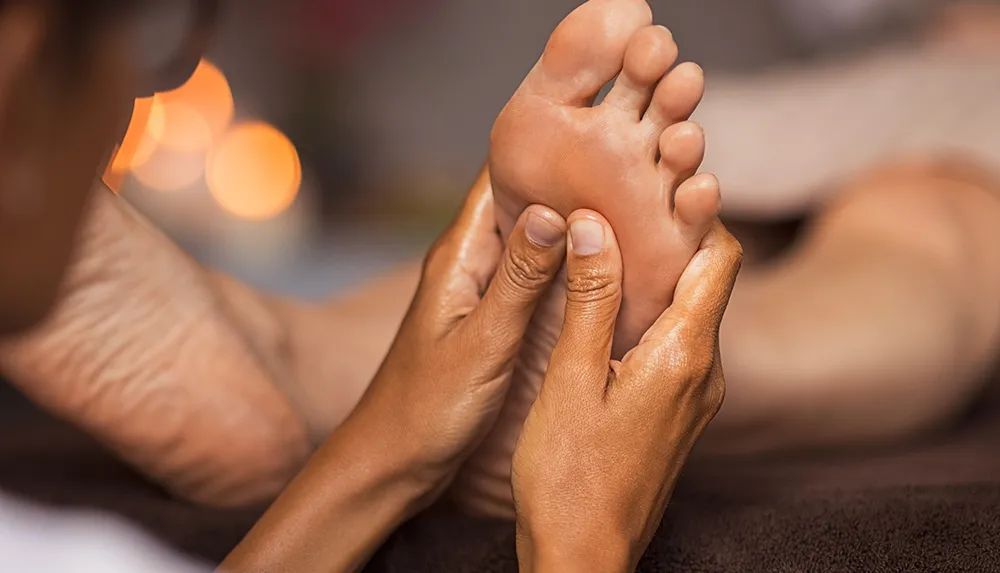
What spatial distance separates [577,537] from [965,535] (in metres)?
0.25

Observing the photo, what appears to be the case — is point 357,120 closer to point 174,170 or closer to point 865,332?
point 174,170

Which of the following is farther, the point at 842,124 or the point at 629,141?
the point at 842,124

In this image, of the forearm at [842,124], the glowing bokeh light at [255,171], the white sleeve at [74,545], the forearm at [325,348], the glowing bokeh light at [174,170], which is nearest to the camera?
the white sleeve at [74,545]

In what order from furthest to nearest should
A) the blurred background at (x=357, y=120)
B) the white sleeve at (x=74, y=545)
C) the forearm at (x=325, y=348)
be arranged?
the blurred background at (x=357, y=120), the forearm at (x=325, y=348), the white sleeve at (x=74, y=545)

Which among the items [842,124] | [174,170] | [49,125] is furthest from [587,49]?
[174,170]

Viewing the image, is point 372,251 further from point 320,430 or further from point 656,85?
point 656,85

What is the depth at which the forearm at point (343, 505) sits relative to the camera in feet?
1.77

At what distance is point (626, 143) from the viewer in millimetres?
513

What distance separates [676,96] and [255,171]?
1.90 meters

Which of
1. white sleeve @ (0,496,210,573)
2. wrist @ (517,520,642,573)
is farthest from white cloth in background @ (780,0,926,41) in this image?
white sleeve @ (0,496,210,573)

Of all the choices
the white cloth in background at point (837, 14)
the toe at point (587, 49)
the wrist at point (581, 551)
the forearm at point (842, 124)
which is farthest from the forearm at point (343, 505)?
the white cloth in background at point (837, 14)

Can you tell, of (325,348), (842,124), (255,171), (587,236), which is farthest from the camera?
(255,171)

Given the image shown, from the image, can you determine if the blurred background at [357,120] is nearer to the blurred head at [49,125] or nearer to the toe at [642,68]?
the blurred head at [49,125]

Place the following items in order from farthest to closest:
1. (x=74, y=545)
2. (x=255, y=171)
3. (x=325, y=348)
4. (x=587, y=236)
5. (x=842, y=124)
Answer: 1. (x=255, y=171)
2. (x=842, y=124)
3. (x=325, y=348)
4. (x=587, y=236)
5. (x=74, y=545)
